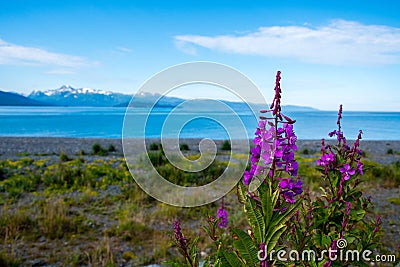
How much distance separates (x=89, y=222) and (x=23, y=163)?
6015mm

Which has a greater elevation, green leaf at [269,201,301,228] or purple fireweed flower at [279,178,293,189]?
purple fireweed flower at [279,178,293,189]

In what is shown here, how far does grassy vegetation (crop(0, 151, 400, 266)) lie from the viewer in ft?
16.0

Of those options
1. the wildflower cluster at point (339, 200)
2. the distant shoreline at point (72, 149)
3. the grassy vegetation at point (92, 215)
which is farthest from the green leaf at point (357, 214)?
the distant shoreline at point (72, 149)

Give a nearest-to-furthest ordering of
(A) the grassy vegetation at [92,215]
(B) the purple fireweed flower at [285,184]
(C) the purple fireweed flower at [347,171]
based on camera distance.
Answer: (B) the purple fireweed flower at [285,184]
(C) the purple fireweed flower at [347,171]
(A) the grassy vegetation at [92,215]

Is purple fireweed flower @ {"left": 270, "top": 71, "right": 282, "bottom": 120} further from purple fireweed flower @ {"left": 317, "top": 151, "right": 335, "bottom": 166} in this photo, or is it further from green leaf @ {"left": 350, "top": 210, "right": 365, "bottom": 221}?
green leaf @ {"left": 350, "top": 210, "right": 365, "bottom": 221}

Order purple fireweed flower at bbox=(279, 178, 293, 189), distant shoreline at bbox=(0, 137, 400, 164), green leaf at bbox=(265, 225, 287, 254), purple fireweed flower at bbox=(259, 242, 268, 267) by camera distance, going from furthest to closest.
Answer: distant shoreline at bbox=(0, 137, 400, 164)
purple fireweed flower at bbox=(279, 178, 293, 189)
green leaf at bbox=(265, 225, 287, 254)
purple fireweed flower at bbox=(259, 242, 268, 267)

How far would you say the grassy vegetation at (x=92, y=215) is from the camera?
489 cm

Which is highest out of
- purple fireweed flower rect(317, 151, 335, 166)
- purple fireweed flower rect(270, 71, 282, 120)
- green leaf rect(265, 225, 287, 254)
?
purple fireweed flower rect(270, 71, 282, 120)

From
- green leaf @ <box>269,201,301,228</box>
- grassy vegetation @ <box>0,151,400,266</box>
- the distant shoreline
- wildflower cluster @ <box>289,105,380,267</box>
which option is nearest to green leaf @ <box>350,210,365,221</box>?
wildflower cluster @ <box>289,105,380,267</box>

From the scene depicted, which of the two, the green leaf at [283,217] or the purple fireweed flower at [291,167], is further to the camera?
the purple fireweed flower at [291,167]

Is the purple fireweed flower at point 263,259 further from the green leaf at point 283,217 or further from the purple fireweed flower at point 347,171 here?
the purple fireweed flower at point 347,171

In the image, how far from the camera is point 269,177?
1407 mm

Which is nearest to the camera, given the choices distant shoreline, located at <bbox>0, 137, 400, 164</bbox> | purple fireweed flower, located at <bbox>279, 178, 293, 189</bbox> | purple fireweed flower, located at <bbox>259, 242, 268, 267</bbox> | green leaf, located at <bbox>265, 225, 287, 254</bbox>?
purple fireweed flower, located at <bbox>259, 242, 268, 267</bbox>

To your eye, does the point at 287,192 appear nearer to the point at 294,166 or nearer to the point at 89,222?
the point at 294,166
